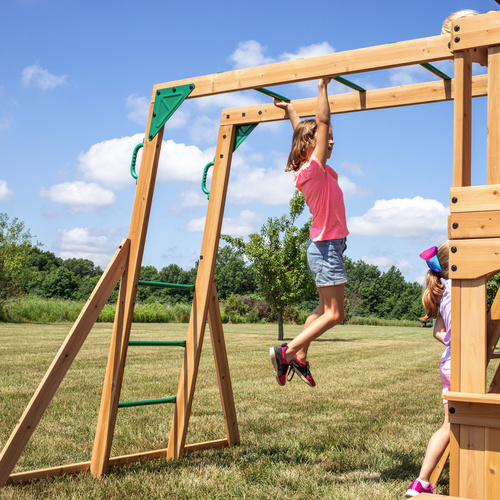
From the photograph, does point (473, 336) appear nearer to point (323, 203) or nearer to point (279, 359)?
point (323, 203)

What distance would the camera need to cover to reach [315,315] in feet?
13.9

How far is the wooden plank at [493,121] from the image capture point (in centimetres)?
300

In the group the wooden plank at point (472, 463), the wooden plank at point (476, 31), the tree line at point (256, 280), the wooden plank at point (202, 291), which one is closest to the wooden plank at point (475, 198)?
the wooden plank at point (476, 31)

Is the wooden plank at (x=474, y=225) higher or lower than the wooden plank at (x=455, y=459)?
higher

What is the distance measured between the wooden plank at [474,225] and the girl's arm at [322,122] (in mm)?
1147

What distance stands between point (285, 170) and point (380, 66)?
967mm

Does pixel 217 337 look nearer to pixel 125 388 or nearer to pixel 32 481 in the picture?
pixel 32 481

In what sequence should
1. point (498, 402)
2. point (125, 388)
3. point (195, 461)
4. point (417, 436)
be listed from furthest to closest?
point (125, 388), point (417, 436), point (195, 461), point (498, 402)

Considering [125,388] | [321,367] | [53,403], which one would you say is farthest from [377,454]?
[321,367]

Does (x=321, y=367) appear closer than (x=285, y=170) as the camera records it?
No

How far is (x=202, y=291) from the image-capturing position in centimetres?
483

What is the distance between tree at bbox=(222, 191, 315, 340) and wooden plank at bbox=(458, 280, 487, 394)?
56.1ft

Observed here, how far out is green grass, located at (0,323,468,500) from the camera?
12.9 feet

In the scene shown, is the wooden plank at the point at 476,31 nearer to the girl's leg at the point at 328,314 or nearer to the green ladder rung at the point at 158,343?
the girl's leg at the point at 328,314
